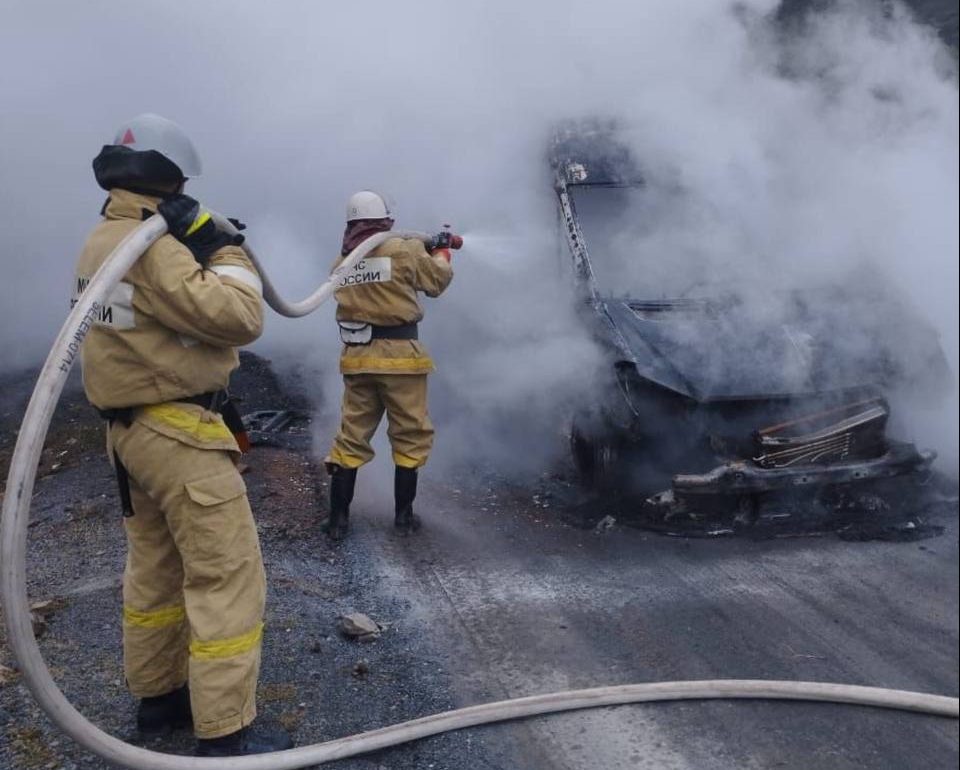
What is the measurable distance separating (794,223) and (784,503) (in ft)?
5.16

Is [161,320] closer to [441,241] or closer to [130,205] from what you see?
[130,205]

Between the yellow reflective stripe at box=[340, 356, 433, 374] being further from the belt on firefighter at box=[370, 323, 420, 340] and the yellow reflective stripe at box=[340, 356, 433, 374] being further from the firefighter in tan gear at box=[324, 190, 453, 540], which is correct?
the belt on firefighter at box=[370, 323, 420, 340]

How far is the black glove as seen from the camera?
2.26 meters

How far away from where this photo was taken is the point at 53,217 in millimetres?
5230

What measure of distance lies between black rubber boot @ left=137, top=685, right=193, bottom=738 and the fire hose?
0.30 m

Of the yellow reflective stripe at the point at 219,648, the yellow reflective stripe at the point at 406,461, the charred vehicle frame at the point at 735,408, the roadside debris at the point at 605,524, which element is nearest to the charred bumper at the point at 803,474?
the charred vehicle frame at the point at 735,408

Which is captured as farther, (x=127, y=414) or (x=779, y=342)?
(x=779, y=342)

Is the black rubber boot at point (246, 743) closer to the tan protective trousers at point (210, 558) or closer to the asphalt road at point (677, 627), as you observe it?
the tan protective trousers at point (210, 558)

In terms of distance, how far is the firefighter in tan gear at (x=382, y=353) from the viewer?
163 inches

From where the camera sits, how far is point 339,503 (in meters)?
4.17

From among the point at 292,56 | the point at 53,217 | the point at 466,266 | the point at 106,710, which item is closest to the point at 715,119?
the point at 466,266

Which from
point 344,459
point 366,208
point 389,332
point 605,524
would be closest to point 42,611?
point 344,459

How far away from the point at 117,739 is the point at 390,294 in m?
2.34

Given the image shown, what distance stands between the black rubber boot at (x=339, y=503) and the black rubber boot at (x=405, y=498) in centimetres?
23
